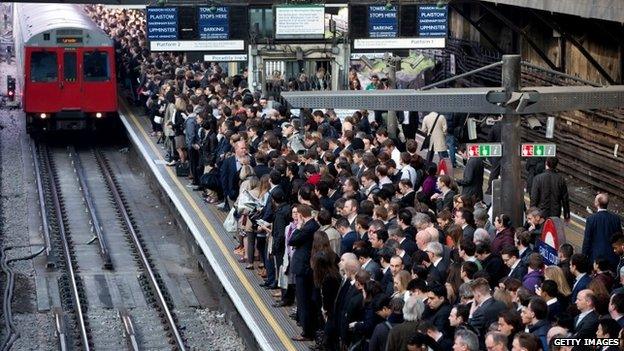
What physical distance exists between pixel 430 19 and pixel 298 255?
13680 millimetres

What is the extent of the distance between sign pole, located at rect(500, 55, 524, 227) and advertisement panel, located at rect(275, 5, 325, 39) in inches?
524

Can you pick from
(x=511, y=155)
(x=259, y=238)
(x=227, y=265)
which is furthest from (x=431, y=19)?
(x=511, y=155)

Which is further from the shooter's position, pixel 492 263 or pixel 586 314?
pixel 492 263

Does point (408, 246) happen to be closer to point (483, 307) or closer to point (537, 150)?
point (537, 150)

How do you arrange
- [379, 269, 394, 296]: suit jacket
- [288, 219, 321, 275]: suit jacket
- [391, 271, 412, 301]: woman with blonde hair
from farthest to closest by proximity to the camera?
[288, 219, 321, 275]: suit jacket → [379, 269, 394, 296]: suit jacket → [391, 271, 412, 301]: woman with blonde hair

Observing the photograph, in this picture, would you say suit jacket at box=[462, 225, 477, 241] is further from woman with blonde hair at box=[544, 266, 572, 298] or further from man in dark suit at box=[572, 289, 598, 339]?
man in dark suit at box=[572, 289, 598, 339]

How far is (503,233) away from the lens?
1625 centimetres

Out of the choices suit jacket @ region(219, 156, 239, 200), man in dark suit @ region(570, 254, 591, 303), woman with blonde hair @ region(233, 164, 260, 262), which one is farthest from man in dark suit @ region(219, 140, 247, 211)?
man in dark suit @ region(570, 254, 591, 303)

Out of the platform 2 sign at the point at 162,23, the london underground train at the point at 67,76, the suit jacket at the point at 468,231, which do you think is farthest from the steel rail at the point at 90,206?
the suit jacket at the point at 468,231

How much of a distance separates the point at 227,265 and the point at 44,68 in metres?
15.0

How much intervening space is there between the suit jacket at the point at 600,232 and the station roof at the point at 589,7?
249 inches

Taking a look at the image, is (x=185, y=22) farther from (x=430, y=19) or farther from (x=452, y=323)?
(x=452, y=323)

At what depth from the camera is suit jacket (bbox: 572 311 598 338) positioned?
39.9 feet

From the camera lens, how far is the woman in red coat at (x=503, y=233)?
52.9ft
